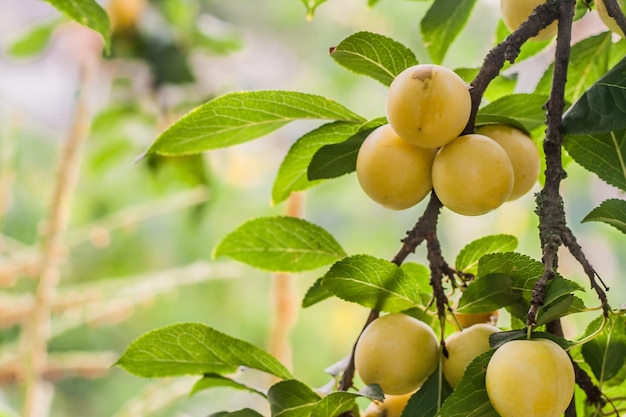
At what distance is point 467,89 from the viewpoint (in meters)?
0.27

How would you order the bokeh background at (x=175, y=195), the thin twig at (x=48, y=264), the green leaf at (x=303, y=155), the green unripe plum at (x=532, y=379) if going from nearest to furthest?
the green unripe plum at (x=532, y=379) → the green leaf at (x=303, y=155) → the thin twig at (x=48, y=264) → the bokeh background at (x=175, y=195)

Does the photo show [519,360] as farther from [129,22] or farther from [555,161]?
[129,22]

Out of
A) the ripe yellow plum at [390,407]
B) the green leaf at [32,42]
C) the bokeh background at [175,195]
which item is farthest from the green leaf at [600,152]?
the green leaf at [32,42]

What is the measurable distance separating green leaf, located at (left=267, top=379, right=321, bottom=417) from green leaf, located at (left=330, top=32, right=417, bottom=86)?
0.13m

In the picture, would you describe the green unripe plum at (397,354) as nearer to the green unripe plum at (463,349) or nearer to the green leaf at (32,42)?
the green unripe plum at (463,349)

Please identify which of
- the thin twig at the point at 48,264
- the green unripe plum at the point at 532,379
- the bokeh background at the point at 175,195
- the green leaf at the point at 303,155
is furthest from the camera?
the bokeh background at the point at 175,195

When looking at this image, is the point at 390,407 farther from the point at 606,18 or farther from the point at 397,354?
the point at 606,18

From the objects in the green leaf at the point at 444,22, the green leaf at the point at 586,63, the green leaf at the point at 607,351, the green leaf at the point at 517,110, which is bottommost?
the green leaf at the point at 607,351

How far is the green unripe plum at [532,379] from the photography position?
224 millimetres

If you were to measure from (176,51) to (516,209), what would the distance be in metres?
0.67

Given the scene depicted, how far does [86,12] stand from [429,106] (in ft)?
0.58

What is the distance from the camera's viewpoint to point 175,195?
38.1 inches

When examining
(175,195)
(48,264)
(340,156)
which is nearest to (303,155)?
(340,156)

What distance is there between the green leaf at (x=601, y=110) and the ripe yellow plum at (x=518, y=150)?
0.9 inches
